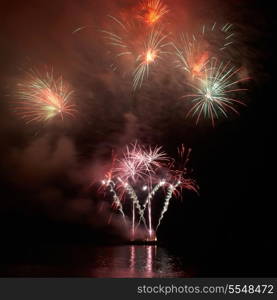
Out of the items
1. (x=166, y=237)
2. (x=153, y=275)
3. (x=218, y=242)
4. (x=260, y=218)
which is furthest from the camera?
(x=166, y=237)

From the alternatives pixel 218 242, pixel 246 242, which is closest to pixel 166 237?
pixel 218 242

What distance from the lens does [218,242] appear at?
56688 millimetres

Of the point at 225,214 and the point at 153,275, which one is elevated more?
the point at 225,214

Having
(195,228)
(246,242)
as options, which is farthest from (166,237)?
(246,242)

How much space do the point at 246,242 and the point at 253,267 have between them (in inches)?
830
